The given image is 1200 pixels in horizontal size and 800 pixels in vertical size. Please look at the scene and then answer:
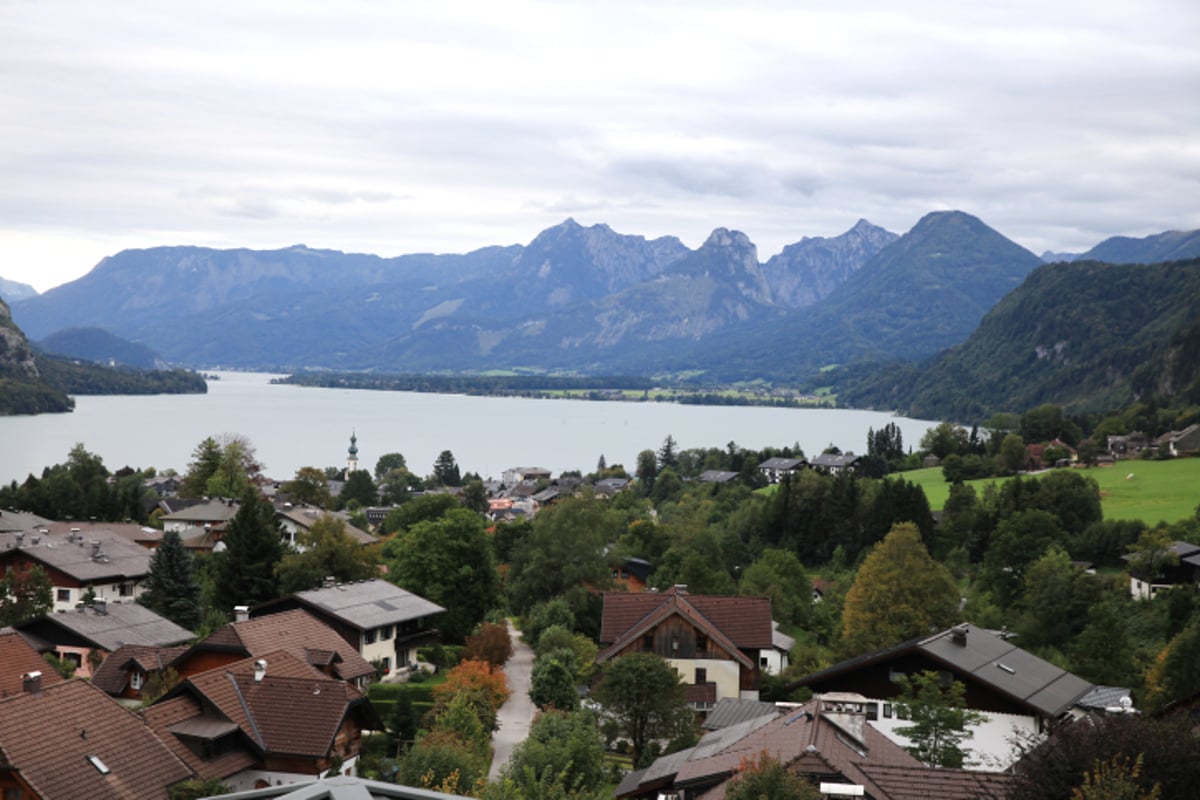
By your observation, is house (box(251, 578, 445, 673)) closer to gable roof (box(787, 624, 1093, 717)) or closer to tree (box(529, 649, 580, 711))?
tree (box(529, 649, 580, 711))

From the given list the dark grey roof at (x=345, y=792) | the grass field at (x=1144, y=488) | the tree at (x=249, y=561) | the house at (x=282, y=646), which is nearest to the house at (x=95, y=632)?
the tree at (x=249, y=561)

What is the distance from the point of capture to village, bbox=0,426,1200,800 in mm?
18016

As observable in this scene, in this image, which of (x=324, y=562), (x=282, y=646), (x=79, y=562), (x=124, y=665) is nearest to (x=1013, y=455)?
(x=324, y=562)

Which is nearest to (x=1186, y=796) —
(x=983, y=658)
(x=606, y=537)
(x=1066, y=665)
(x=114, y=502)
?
(x=983, y=658)

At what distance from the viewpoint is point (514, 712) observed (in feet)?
97.0

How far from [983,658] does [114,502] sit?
52.8 m

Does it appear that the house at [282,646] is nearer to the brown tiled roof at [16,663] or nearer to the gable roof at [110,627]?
the brown tiled roof at [16,663]

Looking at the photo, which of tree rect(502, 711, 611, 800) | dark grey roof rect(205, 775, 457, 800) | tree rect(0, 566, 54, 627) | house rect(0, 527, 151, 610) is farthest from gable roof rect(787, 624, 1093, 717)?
house rect(0, 527, 151, 610)

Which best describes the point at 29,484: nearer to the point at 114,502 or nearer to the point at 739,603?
the point at 114,502

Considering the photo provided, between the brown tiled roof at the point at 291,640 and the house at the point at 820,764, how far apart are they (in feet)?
34.6

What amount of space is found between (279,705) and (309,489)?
51.5 m

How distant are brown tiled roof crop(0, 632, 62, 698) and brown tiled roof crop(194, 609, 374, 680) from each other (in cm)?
364

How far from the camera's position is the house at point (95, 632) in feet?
104

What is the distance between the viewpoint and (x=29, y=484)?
66688 mm
